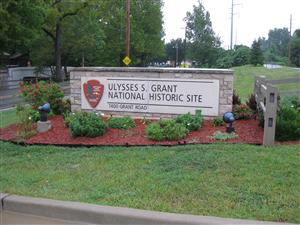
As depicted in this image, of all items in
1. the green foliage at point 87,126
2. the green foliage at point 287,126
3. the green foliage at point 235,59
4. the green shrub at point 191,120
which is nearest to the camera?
the green foliage at point 287,126

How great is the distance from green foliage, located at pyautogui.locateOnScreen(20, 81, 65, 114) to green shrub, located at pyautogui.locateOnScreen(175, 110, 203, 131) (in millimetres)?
3447

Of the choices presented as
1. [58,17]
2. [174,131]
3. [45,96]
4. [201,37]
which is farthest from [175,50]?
[174,131]

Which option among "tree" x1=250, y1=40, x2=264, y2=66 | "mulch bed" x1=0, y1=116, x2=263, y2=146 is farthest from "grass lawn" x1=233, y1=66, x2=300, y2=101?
"tree" x1=250, y1=40, x2=264, y2=66

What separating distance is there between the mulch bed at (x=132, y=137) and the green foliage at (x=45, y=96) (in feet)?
4.60

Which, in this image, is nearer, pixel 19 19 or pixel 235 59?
pixel 19 19

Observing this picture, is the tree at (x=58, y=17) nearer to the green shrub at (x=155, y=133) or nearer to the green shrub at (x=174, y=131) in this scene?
the green shrub at (x=155, y=133)

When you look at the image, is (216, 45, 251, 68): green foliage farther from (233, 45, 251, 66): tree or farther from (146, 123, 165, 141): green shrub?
(146, 123, 165, 141): green shrub

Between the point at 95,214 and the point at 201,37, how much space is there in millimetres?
63703

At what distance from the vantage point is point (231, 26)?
223ft

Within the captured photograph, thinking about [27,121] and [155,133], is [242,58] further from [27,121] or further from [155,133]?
[155,133]

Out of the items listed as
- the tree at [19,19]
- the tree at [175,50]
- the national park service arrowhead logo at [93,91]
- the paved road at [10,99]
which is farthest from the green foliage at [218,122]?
the tree at [175,50]

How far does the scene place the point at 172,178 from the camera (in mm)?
5770

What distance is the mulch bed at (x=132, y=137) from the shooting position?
796 centimetres

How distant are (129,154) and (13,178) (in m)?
1.95
